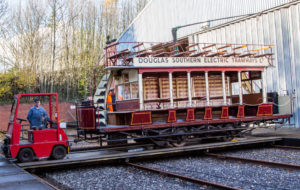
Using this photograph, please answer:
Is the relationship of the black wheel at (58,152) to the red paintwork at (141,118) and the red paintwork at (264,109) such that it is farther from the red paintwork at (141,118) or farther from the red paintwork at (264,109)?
the red paintwork at (264,109)

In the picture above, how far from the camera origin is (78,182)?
8.33 m

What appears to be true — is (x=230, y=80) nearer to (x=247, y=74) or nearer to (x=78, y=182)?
(x=247, y=74)

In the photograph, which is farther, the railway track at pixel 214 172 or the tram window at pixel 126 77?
the tram window at pixel 126 77

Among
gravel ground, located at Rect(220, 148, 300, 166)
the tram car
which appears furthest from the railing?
gravel ground, located at Rect(220, 148, 300, 166)

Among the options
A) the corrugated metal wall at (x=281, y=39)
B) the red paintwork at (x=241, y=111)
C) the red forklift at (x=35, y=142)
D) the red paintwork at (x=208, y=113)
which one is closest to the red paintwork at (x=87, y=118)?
the red forklift at (x=35, y=142)

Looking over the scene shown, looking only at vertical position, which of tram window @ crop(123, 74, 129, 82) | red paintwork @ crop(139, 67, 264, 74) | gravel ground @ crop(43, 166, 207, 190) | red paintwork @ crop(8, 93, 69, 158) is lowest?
gravel ground @ crop(43, 166, 207, 190)

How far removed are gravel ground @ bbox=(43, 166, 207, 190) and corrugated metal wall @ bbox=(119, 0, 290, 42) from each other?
12830mm

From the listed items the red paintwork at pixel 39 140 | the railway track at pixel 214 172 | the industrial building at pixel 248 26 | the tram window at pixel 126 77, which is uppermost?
the industrial building at pixel 248 26

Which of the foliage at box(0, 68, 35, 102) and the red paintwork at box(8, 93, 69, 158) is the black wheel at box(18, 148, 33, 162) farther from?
the foliage at box(0, 68, 35, 102)

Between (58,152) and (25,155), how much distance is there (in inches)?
34.8

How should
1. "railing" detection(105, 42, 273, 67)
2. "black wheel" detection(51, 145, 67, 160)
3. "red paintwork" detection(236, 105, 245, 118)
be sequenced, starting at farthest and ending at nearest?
"red paintwork" detection(236, 105, 245, 118)
"railing" detection(105, 42, 273, 67)
"black wheel" detection(51, 145, 67, 160)

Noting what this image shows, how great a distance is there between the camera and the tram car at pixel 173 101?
1195 centimetres

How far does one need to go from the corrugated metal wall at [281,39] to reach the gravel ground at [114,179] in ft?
33.3

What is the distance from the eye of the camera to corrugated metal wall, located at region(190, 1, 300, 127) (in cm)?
1727
